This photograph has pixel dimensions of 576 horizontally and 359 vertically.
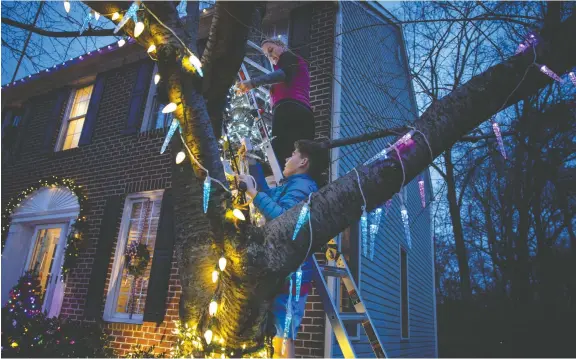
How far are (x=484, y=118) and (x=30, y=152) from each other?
33.4ft

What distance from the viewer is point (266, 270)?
1.68 meters

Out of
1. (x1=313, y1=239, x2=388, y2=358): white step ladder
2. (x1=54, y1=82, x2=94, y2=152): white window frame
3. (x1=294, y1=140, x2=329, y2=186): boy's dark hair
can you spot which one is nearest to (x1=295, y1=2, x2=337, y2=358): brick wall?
(x1=313, y1=239, x2=388, y2=358): white step ladder

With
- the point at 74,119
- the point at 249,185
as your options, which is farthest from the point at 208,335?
the point at 74,119

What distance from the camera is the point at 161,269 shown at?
18.6 ft

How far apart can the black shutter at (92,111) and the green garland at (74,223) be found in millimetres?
974

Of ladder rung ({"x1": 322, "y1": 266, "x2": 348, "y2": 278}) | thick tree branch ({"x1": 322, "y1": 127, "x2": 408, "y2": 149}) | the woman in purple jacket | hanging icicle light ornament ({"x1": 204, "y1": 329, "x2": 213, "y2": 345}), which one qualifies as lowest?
hanging icicle light ornament ({"x1": 204, "y1": 329, "x2": 213, "y2": 345})

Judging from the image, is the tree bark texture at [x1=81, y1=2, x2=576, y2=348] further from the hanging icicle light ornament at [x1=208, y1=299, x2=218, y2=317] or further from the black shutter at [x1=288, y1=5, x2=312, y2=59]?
the black shutter at [x1=288, y1=5, x2=312, y2=59]

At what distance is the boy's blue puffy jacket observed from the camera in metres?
2.04

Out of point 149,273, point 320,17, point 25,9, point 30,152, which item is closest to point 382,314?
point 149,273

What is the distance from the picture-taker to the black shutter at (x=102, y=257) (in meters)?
6.08

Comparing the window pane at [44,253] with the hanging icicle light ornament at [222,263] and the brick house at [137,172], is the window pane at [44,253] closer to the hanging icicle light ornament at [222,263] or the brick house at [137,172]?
the brick house at [137,172]

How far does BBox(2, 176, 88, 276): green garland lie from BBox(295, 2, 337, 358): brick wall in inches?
190

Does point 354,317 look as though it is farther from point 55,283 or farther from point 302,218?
point 55,283

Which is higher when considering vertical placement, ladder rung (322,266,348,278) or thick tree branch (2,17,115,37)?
thick tree branch (2,17,115,37)
